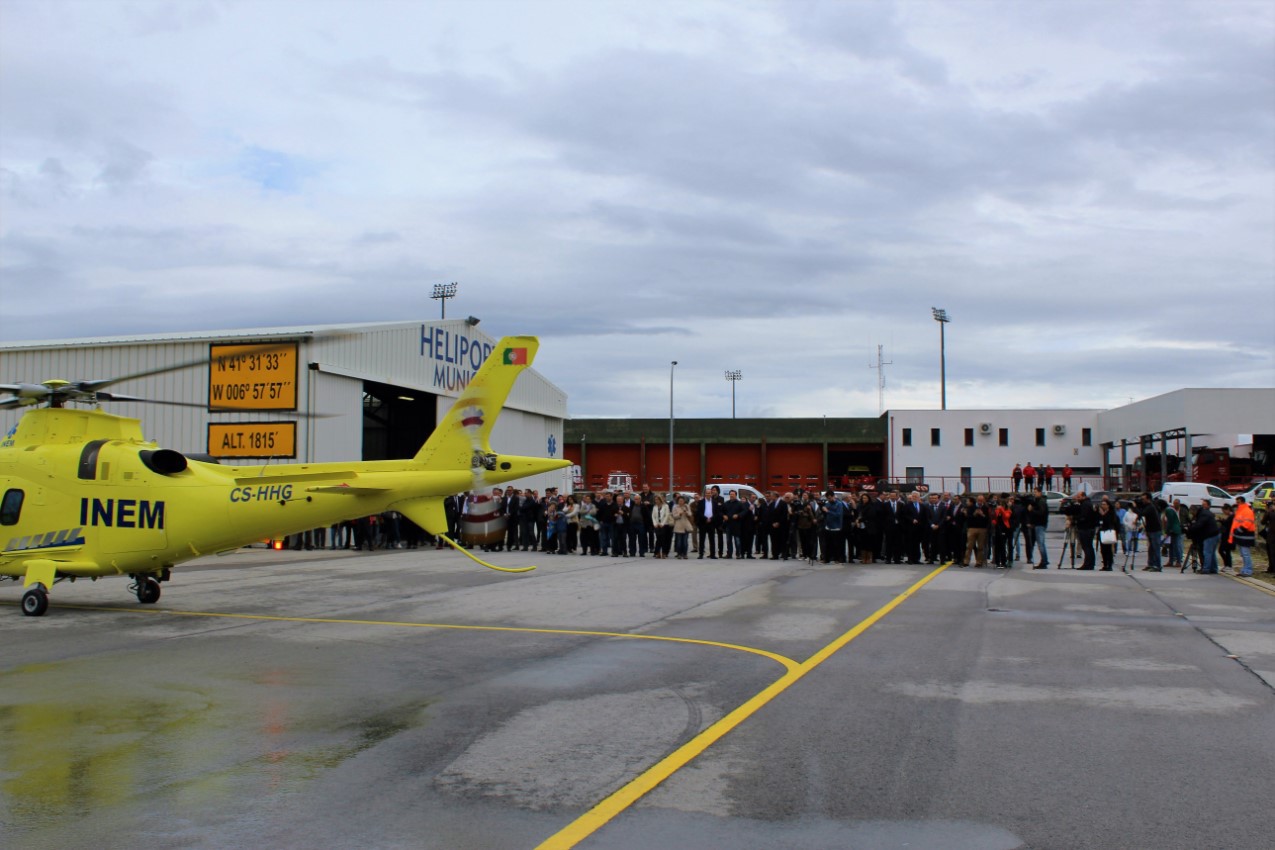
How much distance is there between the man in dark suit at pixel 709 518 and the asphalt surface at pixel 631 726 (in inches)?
449

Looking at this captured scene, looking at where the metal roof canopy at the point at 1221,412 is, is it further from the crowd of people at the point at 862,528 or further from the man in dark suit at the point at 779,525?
the man in dark suit at the point at 779,525

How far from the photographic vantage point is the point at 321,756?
6.55 meters

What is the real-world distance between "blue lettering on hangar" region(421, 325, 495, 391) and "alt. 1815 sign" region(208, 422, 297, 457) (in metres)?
5.69

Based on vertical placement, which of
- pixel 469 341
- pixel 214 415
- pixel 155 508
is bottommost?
pixel 155 508

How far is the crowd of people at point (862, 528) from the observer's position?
23078 millimetres

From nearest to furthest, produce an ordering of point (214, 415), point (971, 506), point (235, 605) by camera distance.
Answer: point (235, 605) → point (971, 506) → point (214, 415)

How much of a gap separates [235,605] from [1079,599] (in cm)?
1300

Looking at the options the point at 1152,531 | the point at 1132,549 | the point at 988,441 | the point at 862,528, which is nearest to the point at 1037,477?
the point at 988,441

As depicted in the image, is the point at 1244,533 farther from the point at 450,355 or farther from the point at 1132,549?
the point at 450,355

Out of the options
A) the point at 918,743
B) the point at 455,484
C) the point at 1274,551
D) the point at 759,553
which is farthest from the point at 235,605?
the point at 1274,551

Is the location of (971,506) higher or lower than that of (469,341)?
lower

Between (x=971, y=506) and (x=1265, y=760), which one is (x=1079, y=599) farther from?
(x=1265, y=760)

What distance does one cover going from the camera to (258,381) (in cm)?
2808

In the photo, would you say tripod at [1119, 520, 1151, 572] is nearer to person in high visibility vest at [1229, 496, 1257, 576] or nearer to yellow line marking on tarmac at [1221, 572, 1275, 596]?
person in high visibility vest at [1229, 496, 1257, 576]
